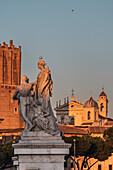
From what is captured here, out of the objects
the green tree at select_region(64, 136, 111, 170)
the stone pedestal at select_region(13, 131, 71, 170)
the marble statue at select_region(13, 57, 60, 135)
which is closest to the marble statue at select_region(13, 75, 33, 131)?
the marble statue at select_region(13, 57, 60, 135)

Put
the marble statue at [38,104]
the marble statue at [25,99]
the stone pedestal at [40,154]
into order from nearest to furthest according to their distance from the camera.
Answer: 1. the stone pedestal at [40,154]
2. the marble statue at [38,104]
3. the marble statue at [25,99]

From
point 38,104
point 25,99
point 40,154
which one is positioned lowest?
point 40,154

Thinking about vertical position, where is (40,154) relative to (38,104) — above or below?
below

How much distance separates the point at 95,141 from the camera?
86.7 meters

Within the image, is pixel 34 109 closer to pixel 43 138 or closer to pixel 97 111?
pixel 43 138

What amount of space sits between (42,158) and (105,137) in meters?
87.4

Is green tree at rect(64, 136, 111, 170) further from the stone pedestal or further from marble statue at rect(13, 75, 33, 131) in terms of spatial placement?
the stone pedestal

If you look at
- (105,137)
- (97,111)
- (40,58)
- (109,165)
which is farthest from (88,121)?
(40,58)

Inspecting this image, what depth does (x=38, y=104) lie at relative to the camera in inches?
1026

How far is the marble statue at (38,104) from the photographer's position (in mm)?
25578

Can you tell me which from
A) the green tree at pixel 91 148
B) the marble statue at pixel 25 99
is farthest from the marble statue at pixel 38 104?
the green tree at pixel 91 148

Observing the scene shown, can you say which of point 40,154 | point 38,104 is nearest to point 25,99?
point 38,104

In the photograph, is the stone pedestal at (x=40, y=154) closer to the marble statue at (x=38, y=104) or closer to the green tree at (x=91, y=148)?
the marble statue at (x=38, y=104)

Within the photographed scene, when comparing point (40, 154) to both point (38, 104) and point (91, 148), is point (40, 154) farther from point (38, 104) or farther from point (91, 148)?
point (91, 148)
